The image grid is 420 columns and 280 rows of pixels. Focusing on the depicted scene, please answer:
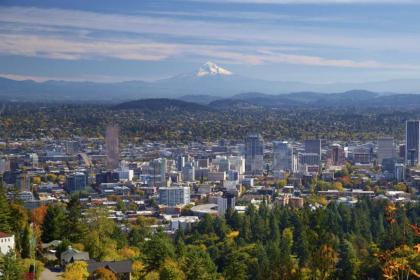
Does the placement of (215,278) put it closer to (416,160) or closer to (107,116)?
(416,160)

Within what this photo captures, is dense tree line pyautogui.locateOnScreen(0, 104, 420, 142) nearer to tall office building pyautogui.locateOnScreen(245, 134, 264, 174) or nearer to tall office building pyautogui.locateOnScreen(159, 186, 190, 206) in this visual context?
tall office building pyautogui.locateOnScreen(245, 134, 264, 174)

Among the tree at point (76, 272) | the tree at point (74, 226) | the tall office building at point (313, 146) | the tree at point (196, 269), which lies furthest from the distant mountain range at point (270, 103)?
the tree at point (76, 272)

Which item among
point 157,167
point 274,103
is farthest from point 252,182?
point 274,103

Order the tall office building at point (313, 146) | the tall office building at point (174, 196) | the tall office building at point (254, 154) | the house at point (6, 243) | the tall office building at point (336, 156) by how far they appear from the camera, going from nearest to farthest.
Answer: the house at point (6, 243) < the tall office building at point (174, 196) < the tall office building at point (254, 154) < the tall office building at point (336, 156) < the tall office building at point (313, 146)

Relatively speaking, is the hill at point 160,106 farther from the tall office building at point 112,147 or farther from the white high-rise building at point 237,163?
the white high-rise building at point 237,163

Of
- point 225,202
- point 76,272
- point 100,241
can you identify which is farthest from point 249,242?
point 225,202

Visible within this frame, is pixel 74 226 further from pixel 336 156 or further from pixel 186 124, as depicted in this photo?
pixel 186 124
